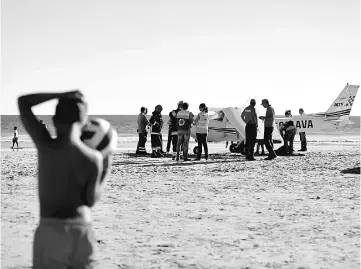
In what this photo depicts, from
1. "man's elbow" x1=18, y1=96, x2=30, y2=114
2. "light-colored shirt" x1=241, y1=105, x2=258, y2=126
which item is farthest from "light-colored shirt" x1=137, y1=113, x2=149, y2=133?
"man's elbow" x1=18, y1=96, x2=30, y2=114

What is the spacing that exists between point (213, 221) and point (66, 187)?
4278 millimetres

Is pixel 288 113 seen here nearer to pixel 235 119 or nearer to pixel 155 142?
pixel 235 119

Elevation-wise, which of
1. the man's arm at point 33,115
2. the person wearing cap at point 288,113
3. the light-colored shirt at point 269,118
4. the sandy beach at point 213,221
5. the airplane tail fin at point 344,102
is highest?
the airplane tail fin at point 344,102

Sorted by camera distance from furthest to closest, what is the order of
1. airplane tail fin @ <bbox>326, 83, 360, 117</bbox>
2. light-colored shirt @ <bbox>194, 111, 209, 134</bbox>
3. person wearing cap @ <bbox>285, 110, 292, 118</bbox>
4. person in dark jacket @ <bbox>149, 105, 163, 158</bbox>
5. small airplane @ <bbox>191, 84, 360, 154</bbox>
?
airplane tail fin @ <bbox>326, 83, 360, 117</bbox> → person wearing cap @ <bbox>285, 110, 292, 118</bbox> → small airplane @ <bbox>191, 84, 360, 154</bbox> → person in dark jacket @ <bbox>149, 105, 163, 158</bbox> → light-colored shirt @ <bbox>194, 111, 209, 134</bbox>

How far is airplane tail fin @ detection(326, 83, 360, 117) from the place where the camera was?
26.0m

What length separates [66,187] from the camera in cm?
229

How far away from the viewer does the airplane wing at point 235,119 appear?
60.0 ft

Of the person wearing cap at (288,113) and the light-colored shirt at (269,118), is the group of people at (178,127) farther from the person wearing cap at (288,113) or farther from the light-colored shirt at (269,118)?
the person wearing cap at (288,113)

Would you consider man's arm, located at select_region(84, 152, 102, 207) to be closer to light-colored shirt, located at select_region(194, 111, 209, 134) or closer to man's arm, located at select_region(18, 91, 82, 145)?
man's arm, located at select_region(18, 91, 82, 145)

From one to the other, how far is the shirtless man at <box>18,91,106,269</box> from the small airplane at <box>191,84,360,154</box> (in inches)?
629

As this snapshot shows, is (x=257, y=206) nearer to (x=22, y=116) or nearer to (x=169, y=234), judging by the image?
(x=169, y=234)

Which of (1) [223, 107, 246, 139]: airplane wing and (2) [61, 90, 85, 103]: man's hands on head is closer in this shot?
(2) [61, 90, 85, 103]: man's hands on head

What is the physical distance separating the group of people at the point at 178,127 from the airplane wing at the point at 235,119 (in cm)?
201

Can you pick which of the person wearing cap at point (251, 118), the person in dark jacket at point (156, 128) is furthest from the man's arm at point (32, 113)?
the person in dark jacket at point (156, 128)
